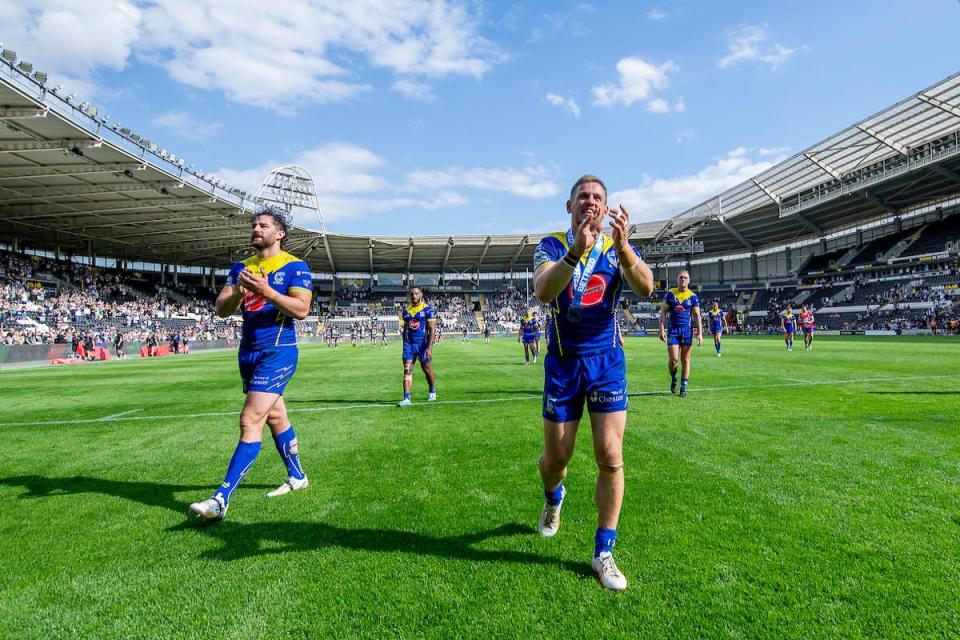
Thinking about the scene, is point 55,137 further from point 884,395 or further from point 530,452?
point 884,395

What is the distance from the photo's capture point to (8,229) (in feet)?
146

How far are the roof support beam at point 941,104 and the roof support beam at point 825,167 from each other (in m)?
9.61

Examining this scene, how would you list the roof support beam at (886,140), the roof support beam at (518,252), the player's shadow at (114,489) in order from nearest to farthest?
the player's shadow at (114,489) → the roof support beam at (886,140) → the roof support beam at (518,252)

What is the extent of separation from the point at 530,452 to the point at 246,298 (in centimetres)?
335

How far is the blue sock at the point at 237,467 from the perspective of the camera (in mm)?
Answer: 3943

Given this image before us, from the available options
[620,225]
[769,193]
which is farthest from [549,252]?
[769,193]

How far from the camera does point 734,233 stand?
62.1m

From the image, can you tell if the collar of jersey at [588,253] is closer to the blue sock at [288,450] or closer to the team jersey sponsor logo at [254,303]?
the team jersey sponsor logo at [254,303]

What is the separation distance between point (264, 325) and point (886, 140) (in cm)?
4938

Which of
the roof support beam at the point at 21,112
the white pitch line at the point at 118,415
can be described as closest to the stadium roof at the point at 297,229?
the roof support beam at the point at 21,112

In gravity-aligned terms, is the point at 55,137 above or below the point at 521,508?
above

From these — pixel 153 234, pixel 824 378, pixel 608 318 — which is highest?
pixel 153 234

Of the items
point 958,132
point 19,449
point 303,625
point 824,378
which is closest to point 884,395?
point 824,378

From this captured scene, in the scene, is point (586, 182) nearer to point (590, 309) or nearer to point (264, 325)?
point (590, 309)
